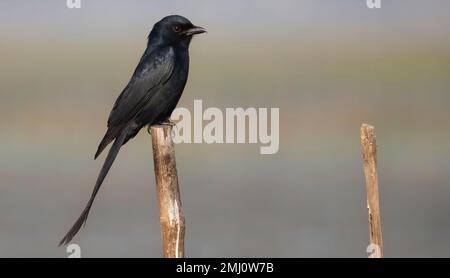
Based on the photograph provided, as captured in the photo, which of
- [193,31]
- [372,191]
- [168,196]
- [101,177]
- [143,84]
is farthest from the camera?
[193,31]

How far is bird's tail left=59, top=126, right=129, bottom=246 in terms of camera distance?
8.80m

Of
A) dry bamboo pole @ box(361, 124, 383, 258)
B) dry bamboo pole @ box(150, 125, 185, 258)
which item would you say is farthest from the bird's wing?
dry bamboo pole @ box(361, 124, 383, 258)

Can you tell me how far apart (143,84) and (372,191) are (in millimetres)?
2363

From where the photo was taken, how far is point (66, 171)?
15.7 metres

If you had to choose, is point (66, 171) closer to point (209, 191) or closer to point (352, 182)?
point (209, 191)

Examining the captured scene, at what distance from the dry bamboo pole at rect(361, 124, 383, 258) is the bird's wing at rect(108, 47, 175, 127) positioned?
6.87 feet

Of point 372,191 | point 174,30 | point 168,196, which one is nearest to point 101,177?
point 168,196

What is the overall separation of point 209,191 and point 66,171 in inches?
76.5

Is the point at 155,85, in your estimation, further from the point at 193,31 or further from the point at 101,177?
the point at 101,177

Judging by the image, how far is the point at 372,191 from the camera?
27.3 feet

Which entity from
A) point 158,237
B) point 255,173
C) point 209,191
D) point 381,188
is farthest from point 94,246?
point 381,188

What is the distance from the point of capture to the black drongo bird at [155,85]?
966cm
